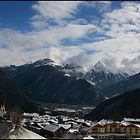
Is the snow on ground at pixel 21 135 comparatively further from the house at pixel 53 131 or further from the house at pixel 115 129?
the house at pixel 115 129

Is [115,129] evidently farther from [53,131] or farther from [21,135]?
[21,135]

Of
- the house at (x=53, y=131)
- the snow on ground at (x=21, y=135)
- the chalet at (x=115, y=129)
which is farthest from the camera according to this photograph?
the chalet at (x=115, y=129)

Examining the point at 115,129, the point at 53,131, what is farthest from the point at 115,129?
the point at 53,131

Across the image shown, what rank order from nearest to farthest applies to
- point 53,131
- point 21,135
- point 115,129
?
point 21,135 < point 53,131 < point 115,129

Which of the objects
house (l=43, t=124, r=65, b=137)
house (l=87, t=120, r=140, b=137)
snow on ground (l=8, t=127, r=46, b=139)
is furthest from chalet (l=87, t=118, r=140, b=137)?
snow on ground (l=8, t=127, r=46, b=139)

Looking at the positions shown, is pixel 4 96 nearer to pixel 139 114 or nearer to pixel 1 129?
pixel 139 114

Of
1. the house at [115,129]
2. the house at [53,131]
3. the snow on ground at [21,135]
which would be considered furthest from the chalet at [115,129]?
the snow on ground at [21,135]

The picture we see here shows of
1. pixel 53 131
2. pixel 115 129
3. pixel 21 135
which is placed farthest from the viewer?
pixel 115 129

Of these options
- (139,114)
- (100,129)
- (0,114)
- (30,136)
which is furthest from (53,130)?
(139,114)

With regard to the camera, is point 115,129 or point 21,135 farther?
point 115,129

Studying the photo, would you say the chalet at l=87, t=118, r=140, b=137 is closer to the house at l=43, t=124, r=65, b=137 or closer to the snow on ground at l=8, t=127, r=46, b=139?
the house at l=43, t=124, r=65, b=137

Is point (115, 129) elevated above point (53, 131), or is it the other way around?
point (115, 129)

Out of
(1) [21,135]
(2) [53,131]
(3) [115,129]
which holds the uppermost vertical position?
(3) [115,129]
